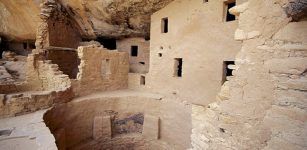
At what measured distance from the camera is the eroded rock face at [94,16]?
8250mm

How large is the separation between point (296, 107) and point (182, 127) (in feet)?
16.8

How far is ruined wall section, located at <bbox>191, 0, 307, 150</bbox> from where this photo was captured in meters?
2.11

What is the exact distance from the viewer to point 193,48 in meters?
7.51

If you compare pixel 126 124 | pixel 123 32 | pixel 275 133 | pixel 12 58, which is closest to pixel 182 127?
pixel 126 124

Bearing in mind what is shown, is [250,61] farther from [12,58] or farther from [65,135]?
[12,58]

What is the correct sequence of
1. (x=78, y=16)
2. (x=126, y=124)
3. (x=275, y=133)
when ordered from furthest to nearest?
(x=78, y=16), (x=126, y=124), (x=275, y=133)

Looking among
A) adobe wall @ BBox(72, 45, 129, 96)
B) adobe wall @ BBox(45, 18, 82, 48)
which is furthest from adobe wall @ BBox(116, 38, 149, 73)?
adobe wall @ BBox(45, 18, 82, 48)

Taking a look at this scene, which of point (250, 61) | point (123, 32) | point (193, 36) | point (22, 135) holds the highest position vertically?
point (123, 32)

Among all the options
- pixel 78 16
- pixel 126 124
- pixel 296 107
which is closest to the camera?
pixel 296 107

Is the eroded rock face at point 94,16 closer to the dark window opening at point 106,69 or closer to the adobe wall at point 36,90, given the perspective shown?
the dark window opening at point 106,69

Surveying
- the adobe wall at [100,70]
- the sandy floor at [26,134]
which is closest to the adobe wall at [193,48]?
the adobe wall at [100,70]

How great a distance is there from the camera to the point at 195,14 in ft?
24.2

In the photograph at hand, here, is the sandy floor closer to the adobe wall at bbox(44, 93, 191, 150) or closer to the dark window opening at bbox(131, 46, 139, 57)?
the adobe wall at bbox(44, 93, 191, 150)

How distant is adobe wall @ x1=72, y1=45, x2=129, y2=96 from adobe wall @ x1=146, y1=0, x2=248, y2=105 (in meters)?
1.39
